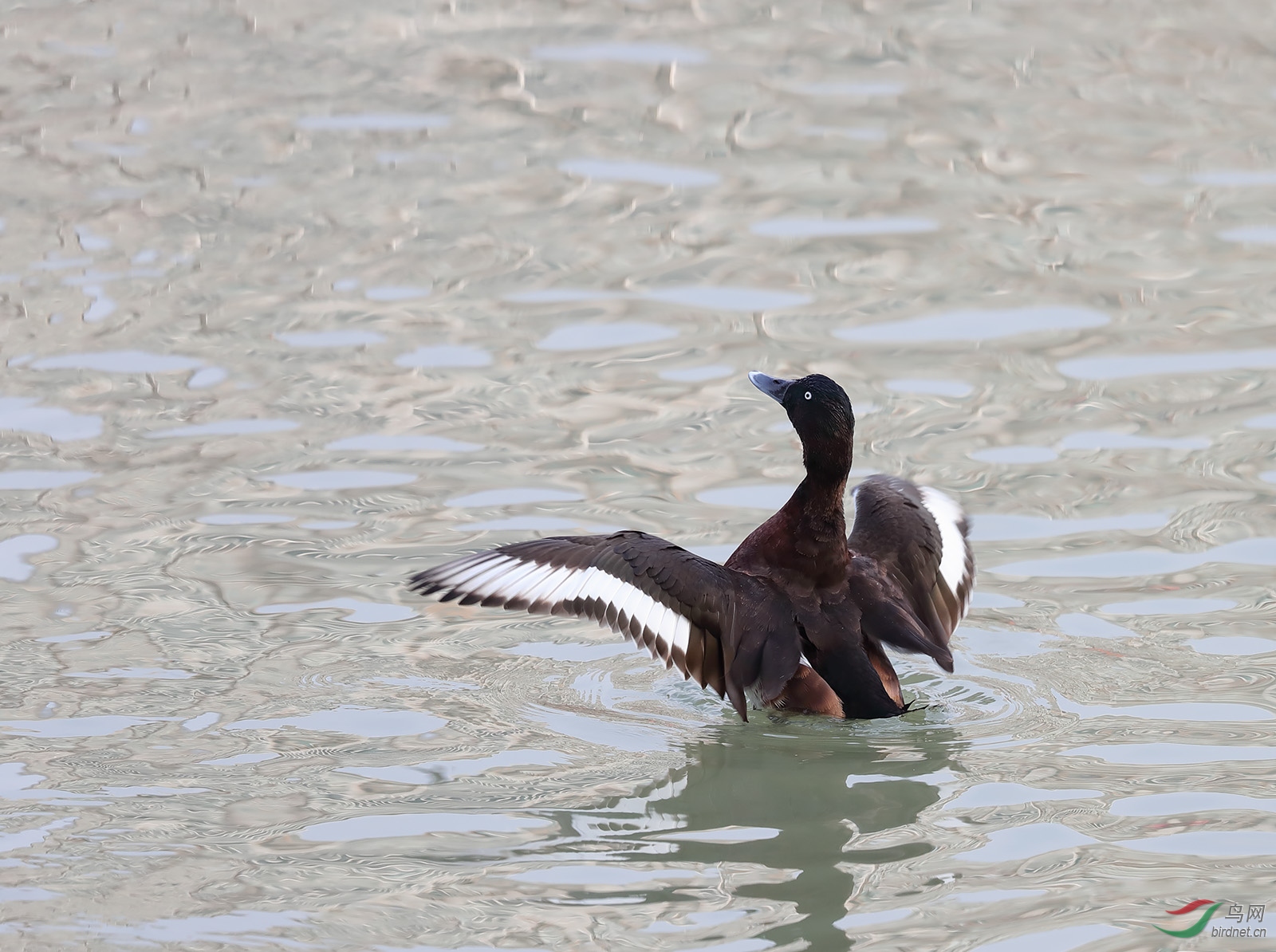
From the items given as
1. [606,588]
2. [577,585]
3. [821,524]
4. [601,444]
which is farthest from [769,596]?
[601,444]

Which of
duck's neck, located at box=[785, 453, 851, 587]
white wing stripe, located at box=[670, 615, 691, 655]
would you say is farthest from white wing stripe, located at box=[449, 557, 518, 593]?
duck's neck, located at box=[785, 453, 851, 587]

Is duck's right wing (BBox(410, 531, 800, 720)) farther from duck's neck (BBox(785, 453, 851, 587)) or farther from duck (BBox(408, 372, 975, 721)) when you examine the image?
duck's neck (BBox(785, 453, 851, 587))

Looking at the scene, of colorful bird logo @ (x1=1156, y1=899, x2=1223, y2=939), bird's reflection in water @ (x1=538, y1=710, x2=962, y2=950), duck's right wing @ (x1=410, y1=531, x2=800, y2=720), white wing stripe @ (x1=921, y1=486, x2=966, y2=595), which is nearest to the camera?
colorful bird logo @ (x1=1156, y1=899, x2=1223, y2=939)

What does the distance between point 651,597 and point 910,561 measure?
4.38 feet

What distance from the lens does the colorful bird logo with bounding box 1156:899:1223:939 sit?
5281 mm

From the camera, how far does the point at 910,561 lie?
7.59m

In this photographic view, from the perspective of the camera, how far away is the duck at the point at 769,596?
267 inches

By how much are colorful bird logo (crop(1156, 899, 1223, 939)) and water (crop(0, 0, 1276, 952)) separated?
6 cm

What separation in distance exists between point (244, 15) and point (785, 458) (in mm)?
8838

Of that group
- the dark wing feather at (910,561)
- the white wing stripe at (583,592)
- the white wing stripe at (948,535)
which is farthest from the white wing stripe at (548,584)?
the white wing stripe at (948,535)

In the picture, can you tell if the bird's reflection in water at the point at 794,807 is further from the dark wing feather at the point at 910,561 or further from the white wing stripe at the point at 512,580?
the white wing stripe at the point at 512,580

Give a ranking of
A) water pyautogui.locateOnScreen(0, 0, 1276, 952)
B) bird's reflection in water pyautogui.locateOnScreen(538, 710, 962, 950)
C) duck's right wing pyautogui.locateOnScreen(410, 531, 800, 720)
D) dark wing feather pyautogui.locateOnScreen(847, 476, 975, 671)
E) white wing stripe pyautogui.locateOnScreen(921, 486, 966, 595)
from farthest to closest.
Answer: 1. white wing stripe pyautogui.locateOnScreen(921, 486, 966, 595)
2. dark wing feather pyautogui.locateOnScreen(847, 476, 975, 671)
3. duck's right wing pyautogui.locateOnScreen(410, 531, 800, 720)
4. water pyautogui.locateOnScreen(0, 0, 1276, 952)
5. bird's reflection in water pyautogui.locateOnScreen(538, 710, 962, 950)

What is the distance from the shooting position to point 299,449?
31.2 feet

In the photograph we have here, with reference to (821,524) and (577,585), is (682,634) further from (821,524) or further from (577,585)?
(821,524)
